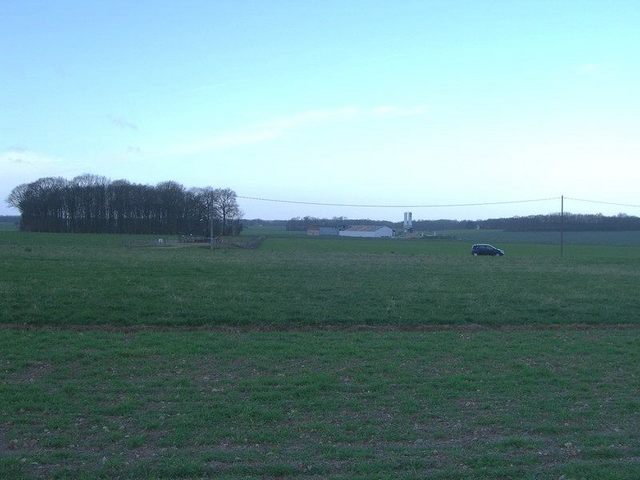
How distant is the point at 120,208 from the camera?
117 metres

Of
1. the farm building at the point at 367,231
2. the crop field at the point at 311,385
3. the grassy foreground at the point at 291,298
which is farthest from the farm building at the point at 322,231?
the crop field at the point at 311,385

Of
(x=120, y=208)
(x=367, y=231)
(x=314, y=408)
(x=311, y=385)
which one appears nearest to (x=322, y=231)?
(x=367, y=231)

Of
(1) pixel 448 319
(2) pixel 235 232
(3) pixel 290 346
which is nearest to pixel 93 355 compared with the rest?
(3) pixel 290 346

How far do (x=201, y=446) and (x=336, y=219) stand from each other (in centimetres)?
18240

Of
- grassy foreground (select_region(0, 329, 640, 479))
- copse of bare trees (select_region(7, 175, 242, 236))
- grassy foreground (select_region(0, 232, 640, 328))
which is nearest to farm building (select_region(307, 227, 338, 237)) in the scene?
copse of bare trees (select_region(7, 175, 242, 236))

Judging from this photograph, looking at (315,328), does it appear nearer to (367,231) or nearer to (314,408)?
(314,408)

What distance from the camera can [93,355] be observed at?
11.3 m

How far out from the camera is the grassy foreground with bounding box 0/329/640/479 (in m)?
6.39

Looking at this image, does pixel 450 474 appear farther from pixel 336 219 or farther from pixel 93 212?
pixel 336 219

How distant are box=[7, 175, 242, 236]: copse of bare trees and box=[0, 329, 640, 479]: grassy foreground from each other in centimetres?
9848

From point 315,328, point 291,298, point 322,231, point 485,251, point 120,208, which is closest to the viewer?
point 315,328

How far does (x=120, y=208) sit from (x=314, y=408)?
376ft

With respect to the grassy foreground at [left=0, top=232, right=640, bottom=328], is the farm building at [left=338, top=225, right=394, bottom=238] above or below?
above

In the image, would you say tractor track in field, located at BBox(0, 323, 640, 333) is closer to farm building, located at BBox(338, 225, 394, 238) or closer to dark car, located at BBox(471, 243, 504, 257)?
dark car, located at BBox(471, 243, 504, 257)
